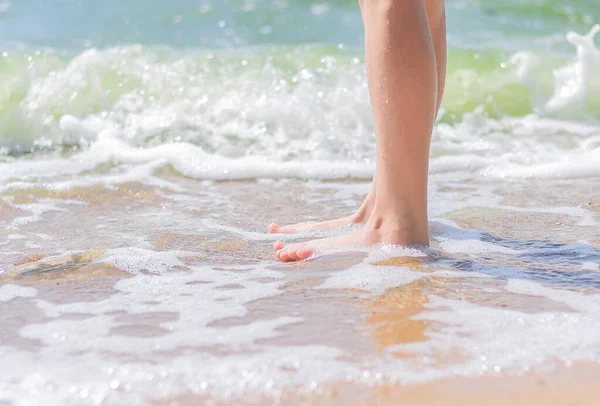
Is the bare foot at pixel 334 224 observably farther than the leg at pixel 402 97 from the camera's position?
Yes

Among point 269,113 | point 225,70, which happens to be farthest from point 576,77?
point 225,70

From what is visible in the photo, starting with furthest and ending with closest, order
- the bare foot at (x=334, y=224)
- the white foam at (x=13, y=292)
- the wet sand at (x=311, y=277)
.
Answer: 1. the bare foot at (x=334, y=224)
2. the white foam at (x=13, y=292)
3. the wet sand at (x=311, y=277)

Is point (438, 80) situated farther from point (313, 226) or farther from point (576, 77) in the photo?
point (576, 77)

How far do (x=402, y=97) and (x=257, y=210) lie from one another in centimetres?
115

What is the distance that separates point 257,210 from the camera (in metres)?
3.04

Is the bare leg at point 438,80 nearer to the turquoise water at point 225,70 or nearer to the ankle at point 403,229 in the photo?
the ankle at point 403,229

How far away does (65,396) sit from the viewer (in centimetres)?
Result: 134

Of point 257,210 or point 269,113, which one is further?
point 269,113

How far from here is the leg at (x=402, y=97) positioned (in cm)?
200

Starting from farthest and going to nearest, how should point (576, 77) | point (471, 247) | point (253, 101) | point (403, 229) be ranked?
point (576, 77) < point (253, 101) < point (471, 247) < point (403, 229)

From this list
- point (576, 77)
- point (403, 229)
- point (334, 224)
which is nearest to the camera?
point (403, 229)

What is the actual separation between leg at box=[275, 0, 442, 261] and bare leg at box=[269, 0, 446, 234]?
0.90ft

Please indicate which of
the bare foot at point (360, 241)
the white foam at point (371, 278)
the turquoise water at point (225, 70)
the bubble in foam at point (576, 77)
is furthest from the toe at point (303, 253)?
the bubble in foam at point (576, 77)

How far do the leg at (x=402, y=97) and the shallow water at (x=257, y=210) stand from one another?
0.17 metres
